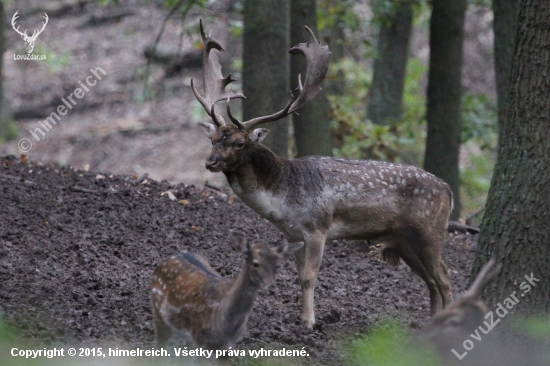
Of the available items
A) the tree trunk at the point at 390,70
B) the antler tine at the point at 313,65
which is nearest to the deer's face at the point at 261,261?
the antler tine at the point at 313,65

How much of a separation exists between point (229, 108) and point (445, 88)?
6247 millimetres

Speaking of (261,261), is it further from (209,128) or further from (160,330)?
(209,128)

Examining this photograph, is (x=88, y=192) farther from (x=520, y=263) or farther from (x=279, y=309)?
(x=520, y=263)

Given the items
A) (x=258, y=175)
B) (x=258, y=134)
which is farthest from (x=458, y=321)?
(x=258, y=134)

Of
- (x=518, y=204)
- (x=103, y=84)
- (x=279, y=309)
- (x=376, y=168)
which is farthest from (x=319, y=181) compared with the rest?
(x=103, y=84)

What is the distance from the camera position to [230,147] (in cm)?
669

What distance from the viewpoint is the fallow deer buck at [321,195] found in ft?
22.4

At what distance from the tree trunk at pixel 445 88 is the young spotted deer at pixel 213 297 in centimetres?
716

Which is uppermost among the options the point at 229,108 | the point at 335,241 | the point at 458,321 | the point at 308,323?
the point at 229,108

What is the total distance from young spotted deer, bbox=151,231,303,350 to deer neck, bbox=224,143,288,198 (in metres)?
1.46

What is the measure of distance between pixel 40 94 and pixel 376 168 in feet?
59.8

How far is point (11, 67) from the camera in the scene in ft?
83.3

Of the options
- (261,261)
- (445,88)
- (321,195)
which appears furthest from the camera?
(445,88)

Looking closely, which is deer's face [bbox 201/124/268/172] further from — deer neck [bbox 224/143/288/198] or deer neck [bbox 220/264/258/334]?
deer neck [bbox 220/264/258/334]
